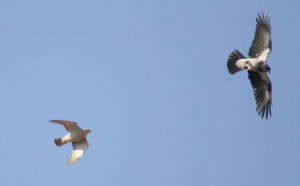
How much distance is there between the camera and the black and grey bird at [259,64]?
28578 mm

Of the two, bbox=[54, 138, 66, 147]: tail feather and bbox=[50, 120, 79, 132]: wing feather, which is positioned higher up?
bbox=[50, 120, 79, 132]: wing feather

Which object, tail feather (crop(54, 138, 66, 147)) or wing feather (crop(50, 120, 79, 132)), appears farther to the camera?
tail feather (crop(54, 138, 66, 147))

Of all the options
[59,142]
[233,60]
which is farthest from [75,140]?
[233,60]

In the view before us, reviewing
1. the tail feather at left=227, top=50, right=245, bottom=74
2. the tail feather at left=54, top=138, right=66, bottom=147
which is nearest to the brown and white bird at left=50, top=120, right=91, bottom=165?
the tail feather at left=54, top=138, right=66, bottom=147

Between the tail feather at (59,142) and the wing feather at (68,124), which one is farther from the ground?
the wing feather at (68,124)

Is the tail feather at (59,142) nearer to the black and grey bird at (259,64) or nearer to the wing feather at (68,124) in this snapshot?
the wing feather at (68,124)

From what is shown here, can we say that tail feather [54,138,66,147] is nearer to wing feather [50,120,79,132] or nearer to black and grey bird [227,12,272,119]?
wing feather [50,120,79,132]

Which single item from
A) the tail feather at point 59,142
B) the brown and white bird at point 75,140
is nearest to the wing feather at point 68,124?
the brown and white bird at point 75,140

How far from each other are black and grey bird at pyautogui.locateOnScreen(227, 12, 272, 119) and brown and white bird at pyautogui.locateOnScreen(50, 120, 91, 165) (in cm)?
511

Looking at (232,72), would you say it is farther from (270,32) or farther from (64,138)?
(64,138)

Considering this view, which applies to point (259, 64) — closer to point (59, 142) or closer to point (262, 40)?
point (262, 40)

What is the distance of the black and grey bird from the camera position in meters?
28.6

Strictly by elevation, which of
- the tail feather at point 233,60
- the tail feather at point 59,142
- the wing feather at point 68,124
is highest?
the tail feather at point 233,60

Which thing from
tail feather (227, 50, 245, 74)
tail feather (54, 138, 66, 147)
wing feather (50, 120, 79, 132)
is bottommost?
tail feather (54, 138, 66, 147)
